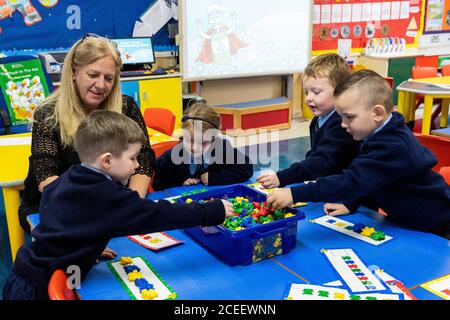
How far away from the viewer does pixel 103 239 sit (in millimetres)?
1282

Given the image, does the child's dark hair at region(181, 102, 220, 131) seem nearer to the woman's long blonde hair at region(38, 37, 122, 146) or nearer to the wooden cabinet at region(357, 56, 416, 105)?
the woman's long blonde hair at region(38, 37, 122, 146)

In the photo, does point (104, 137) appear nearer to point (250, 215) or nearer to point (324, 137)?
point (250, 215)

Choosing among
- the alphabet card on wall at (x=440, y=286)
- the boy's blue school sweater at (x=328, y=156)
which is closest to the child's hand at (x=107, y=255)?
the boy's blue school sweater at (x=328, y=156)

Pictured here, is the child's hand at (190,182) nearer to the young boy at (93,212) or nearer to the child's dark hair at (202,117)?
the child's dark hair at (202,117)

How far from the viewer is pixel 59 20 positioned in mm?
4859

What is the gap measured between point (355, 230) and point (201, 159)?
94 cm

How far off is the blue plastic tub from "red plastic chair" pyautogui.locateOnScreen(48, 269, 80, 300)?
0.42m

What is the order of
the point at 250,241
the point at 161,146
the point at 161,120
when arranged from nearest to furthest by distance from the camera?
the point at 250,241 → the point at 161,146 → the point at 161,120

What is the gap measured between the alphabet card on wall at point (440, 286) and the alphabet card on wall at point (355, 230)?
25cm

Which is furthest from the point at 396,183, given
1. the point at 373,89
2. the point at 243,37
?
the point at 243,37

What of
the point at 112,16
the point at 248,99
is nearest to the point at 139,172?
the point at 112,16
